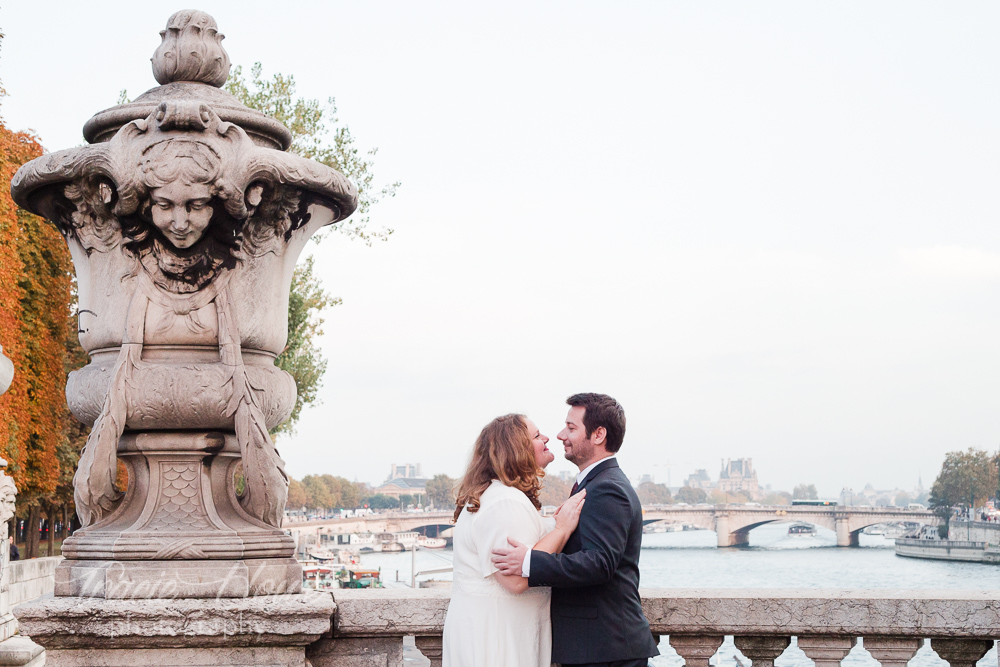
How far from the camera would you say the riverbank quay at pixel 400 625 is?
3.37 metres

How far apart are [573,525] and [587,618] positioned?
316 mm

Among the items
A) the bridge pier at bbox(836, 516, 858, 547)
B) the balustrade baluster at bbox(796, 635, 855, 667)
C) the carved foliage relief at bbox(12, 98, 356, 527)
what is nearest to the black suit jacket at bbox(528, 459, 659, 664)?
the balustrade baluster at bbox(796, 635, 855, 667)

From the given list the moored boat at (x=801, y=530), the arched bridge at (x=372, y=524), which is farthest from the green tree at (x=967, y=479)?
the arched bridge at (x=372, y=524)

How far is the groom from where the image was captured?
3.25m

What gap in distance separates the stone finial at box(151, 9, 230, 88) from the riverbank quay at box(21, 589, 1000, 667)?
204 cm

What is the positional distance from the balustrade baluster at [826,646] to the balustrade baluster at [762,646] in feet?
0.26

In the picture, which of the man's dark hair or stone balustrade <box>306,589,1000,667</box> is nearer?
the man's dark hair

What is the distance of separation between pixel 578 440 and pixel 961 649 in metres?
1.86

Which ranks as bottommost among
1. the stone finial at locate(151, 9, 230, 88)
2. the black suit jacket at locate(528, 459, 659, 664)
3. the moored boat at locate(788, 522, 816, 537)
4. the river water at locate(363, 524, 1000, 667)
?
the moored boat at locate(788, 522, 816, 537)

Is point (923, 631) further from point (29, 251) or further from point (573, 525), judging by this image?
point (29, 251)

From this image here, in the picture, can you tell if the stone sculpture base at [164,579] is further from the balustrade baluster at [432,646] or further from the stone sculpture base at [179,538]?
the balustrade baluster at [432,646]

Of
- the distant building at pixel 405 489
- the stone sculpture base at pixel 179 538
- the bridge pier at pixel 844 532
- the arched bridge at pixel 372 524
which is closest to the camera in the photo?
the stone sculpture base at pixel 179 538

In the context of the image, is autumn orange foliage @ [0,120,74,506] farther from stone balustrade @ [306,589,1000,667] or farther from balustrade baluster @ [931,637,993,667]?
balustrade baluster @ [931,637,993,667]

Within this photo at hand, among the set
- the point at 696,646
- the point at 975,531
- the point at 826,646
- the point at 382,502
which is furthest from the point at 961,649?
the point at 382,502
